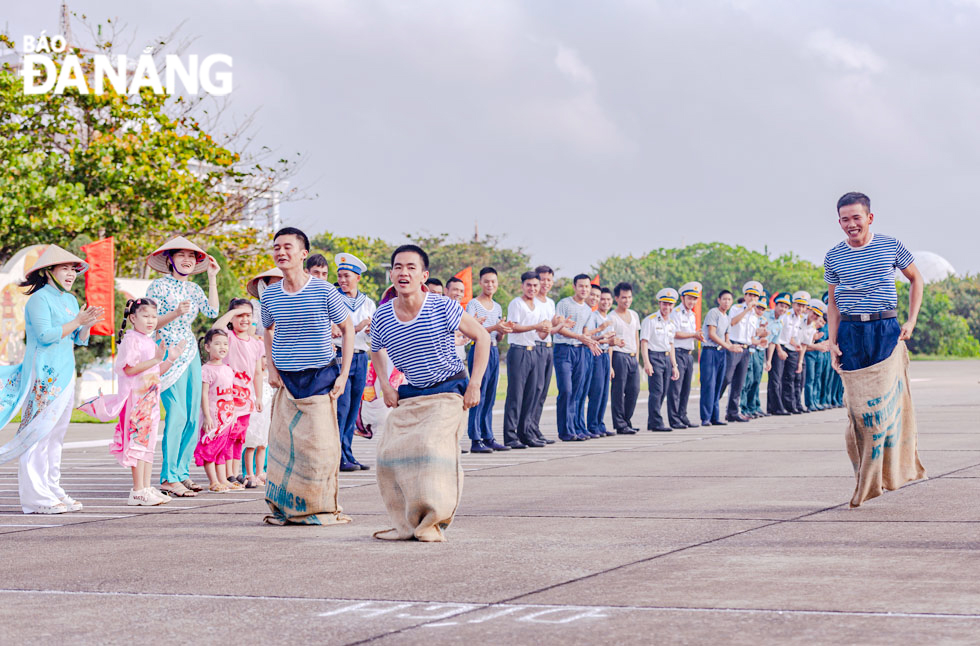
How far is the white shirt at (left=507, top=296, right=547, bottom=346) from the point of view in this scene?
15.8 m

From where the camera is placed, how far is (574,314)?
56.9ft

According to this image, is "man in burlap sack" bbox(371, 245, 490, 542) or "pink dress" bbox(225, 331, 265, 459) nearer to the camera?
"man in burlap sack" bbox(371, 245, 490, 542)

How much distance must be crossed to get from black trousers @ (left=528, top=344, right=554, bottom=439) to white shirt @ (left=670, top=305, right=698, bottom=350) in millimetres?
3610

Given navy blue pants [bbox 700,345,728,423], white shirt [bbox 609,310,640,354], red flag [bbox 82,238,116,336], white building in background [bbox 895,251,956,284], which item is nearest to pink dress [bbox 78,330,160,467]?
white shirt [bbox 609,310,640,354]

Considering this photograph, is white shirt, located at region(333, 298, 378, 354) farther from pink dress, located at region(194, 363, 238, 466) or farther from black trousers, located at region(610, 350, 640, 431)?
black trousers, located at region(610, 350, 640, 431)

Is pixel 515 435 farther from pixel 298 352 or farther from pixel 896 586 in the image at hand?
pixel 896 586

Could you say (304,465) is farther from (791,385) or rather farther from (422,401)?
(791,385)

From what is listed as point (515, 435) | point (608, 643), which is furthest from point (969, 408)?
point (608, 643)

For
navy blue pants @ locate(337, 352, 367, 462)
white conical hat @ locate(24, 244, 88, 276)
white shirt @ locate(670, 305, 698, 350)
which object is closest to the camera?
white conical hat @ locate(24, 244, 88, 276)

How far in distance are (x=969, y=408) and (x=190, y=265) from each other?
15.2m

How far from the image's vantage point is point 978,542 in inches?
295

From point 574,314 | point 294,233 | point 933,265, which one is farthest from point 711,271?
point 294,233

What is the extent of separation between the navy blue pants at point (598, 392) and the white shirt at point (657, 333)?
1.32m

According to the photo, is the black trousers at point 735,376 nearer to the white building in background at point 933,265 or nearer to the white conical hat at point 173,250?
the white conical hat at point 173,250
